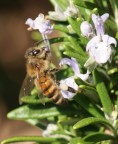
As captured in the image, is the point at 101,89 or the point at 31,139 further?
the point at 31,139

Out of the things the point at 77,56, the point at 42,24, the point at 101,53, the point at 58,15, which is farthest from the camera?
the point at 58,15

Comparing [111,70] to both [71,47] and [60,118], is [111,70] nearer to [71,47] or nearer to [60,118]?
[71,47]

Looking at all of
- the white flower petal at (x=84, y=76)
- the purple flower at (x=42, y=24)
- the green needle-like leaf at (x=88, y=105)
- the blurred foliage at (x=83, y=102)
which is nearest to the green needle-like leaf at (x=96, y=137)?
the blurred foliage at (x=83, y=102)

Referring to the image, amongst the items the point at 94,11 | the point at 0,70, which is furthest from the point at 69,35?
→ the point at 0,70

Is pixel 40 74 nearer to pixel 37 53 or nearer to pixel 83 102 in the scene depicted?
pixel 37 53

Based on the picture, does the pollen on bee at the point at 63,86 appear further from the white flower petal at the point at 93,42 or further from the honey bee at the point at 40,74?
the white flower petal at the point at 93,42

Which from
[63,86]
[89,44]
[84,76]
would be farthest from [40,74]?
[89,44]

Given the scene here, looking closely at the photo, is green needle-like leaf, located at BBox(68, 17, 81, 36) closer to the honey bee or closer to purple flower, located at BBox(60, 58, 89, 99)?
purple flower, located at BBox(60, 58, 89, 99)
